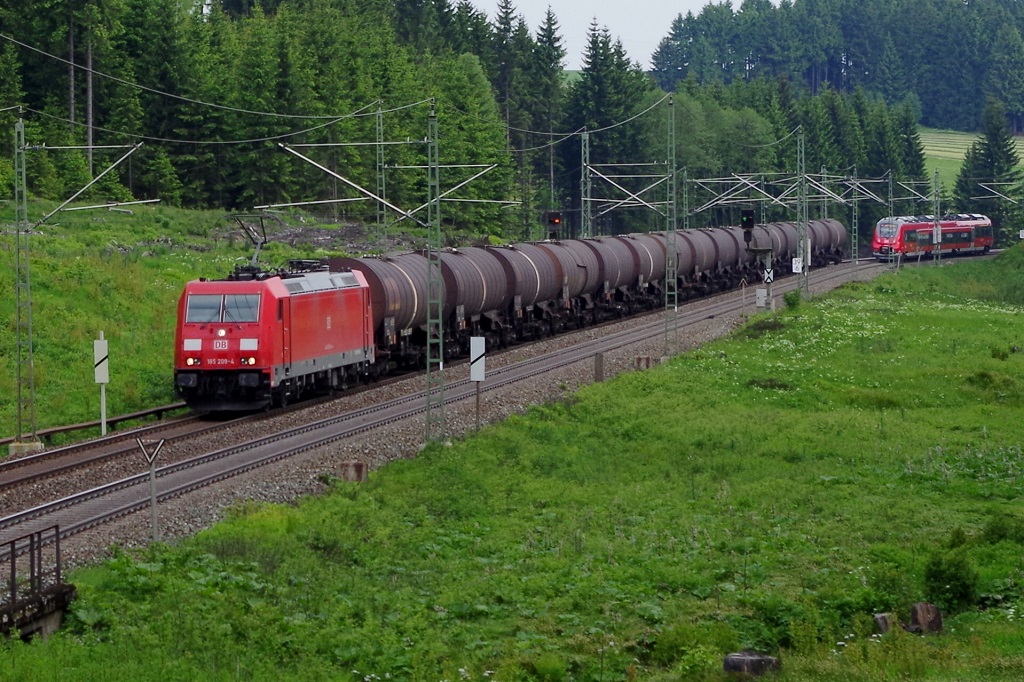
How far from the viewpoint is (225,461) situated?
27.6 m

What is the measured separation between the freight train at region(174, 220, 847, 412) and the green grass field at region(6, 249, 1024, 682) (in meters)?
6.23

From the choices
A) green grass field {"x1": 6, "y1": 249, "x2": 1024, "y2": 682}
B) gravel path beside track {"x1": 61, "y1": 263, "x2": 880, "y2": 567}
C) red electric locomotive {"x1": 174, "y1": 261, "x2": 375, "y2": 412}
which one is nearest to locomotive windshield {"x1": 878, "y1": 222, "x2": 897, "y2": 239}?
→ gravel path beside track {"x1": 61, "y1": 263, "x2": 880, "y2": 567}

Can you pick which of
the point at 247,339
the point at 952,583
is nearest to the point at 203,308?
the point at 247,339

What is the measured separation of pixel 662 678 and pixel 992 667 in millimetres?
3524

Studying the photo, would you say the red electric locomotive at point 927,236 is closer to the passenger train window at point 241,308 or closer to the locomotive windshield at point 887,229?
the locomotive windshield at point 887,229

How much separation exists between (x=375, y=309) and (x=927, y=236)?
75.5 meters

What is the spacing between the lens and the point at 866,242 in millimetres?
138250

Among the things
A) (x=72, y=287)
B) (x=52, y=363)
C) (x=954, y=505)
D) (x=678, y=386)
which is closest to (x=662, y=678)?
(x=954, y=505)

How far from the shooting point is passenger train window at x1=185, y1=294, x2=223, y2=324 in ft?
109

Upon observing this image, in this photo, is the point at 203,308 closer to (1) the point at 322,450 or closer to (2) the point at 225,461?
(1) the point at 322,450

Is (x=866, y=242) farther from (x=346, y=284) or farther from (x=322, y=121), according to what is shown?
(x=346, y=284)

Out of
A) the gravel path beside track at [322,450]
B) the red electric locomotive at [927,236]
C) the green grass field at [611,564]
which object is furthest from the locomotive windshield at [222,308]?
the red electric locomotive at [927,236]

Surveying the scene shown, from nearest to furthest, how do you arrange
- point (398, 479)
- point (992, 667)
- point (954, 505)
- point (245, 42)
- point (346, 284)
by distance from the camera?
point (992, 667)
point (954, 505)
point (398, 479)
point (346, 284)
point (245, 42)

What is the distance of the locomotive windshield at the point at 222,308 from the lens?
109 feet
